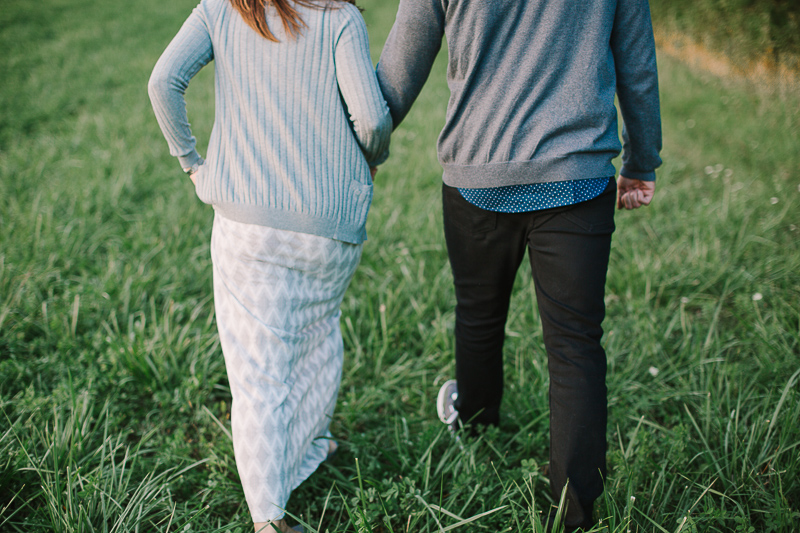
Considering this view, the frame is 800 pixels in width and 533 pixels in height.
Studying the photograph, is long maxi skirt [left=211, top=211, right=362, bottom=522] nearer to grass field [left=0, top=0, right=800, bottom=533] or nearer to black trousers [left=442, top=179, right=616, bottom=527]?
grass field [left=0, top=0, right=800, bottom=533]

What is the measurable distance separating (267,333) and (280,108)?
643mm

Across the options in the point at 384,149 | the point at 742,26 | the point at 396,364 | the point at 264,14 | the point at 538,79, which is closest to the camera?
the point at 538,79

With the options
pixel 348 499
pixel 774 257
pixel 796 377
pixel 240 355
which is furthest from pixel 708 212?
pixel 240 355

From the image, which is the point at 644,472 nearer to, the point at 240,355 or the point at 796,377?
the point at 796,377

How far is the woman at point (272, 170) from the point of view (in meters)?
1.40

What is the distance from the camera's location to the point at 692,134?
4996 millimetres

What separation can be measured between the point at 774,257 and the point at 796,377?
1.07m

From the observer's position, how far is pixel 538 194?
133cm

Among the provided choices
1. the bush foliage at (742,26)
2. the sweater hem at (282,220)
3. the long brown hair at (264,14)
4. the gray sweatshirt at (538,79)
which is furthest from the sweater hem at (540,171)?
the bush foliage at (742,26)

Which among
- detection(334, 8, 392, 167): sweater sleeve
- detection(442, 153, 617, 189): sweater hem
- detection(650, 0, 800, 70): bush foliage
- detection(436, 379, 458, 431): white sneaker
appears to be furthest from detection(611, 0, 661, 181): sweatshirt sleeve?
detection(650, 0, 800, 70): bush foliage

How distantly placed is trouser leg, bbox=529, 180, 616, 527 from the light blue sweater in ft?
1.98

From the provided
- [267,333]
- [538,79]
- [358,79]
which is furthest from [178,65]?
[538,79]

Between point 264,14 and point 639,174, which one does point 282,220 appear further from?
point 639,174

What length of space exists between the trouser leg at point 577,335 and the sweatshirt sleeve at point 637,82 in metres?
0.25
